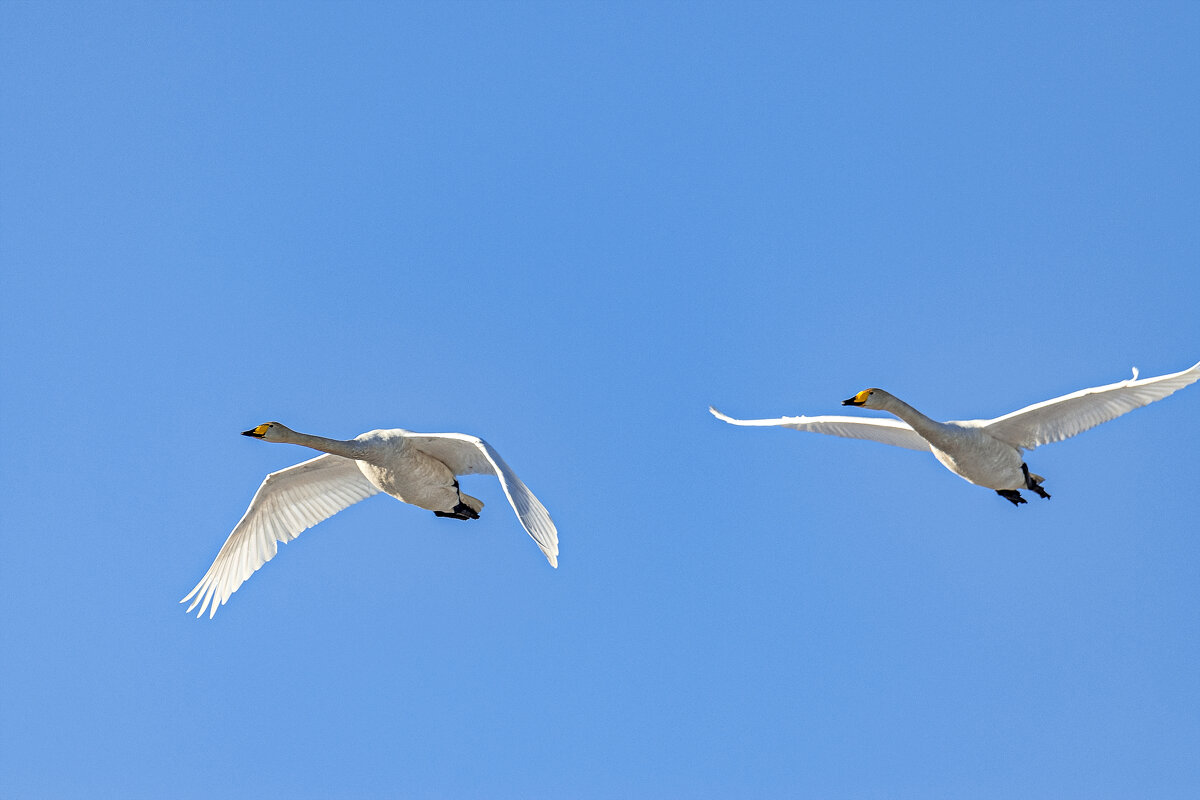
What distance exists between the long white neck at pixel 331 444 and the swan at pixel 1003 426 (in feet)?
20.3

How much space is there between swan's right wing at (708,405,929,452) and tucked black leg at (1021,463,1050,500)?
4.95 feet

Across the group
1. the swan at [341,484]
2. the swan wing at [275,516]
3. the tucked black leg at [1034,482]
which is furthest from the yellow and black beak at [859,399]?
the swan wing at [275,516]

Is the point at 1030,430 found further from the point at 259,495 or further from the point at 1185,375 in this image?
the point at 259,495

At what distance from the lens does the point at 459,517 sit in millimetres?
22047

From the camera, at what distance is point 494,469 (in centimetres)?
1912

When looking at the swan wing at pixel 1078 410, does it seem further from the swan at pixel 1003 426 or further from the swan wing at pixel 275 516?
the swan wing at pixel 275 516

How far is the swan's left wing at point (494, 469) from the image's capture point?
1589 centimetres

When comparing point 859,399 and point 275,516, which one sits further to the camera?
point 275,516

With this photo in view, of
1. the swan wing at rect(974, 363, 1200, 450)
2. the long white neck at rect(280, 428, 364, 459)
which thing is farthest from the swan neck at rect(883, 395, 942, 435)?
the long white neck at rect(280, 428, 364, 459)

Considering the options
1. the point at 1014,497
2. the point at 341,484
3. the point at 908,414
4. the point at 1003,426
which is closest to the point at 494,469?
the point at 341,484

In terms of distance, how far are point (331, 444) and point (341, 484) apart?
269cm

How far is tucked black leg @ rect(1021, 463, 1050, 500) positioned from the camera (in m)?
21.8

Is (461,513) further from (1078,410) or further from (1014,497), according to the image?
(1078,410)

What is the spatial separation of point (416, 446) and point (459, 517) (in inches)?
74.3
